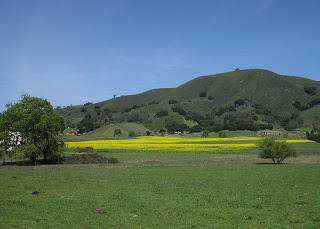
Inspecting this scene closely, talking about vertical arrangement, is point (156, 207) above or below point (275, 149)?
below

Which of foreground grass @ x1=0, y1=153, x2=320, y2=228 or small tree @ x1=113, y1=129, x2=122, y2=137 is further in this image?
small tree @ x1=113, y1=129, x2=122, y2=137

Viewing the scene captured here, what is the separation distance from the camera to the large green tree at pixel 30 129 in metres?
41.4

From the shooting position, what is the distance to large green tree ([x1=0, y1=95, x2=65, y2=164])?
41.4 m

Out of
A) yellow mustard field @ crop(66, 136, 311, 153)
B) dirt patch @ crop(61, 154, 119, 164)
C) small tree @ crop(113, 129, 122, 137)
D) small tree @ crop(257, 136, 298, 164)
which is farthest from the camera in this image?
small tree @ crop(113, 129, 122, 137)

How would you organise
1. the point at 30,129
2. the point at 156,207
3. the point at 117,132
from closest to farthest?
the point at 156,207 → the point at 30,129 → the point at 117,132

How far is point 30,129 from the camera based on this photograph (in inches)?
1681

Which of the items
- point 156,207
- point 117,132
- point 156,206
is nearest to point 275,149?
point 156,206

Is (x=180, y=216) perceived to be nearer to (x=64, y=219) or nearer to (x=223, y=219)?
(x=223, y=219)

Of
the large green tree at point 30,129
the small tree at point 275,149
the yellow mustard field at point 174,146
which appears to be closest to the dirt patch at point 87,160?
the large green tree at point 30,129

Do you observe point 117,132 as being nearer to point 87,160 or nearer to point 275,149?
point 87,160

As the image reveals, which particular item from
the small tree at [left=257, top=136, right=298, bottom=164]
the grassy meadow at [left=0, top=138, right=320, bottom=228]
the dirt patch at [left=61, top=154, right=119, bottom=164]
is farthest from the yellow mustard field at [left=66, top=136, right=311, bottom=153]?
the grassy meadow at [left=0, top=138, right=320, bottom=228]

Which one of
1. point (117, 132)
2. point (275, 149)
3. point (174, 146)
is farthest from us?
point (117, 132)

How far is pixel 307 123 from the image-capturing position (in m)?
190

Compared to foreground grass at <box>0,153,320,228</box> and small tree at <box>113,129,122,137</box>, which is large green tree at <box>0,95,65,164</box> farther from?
small tree at <box>113,129,122,137</box>
